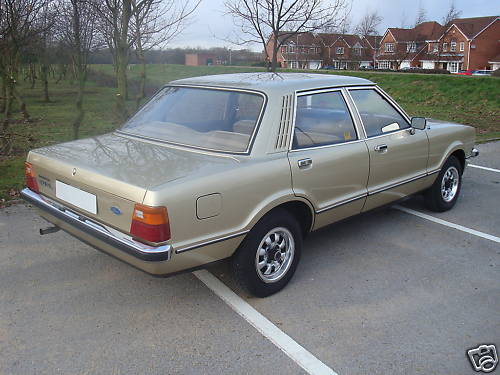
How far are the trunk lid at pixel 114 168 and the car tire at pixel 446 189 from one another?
317cm

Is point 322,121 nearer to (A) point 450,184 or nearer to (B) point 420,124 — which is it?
(B) point 420,124

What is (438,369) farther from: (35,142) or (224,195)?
(35,142)

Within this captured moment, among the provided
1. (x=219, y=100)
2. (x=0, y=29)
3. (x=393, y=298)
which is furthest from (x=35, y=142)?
(x=393, y=298)

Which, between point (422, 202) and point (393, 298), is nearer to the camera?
point (393, 298)

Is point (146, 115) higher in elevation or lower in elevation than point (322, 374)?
higher

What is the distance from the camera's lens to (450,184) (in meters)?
5.92

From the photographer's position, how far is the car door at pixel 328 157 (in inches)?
152

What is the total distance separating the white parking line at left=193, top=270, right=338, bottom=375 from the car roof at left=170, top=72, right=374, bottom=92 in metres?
1.62

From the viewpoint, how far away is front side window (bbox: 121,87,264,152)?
12.3 ft

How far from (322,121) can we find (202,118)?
1028mm

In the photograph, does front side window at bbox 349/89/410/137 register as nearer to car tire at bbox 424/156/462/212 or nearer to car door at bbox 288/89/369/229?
car door at bbox 288/89/369/229

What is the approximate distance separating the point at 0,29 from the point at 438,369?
941 centimetres

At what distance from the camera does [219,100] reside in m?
4.09

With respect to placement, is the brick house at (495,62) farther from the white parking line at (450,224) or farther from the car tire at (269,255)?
the car tire at (269,255)
